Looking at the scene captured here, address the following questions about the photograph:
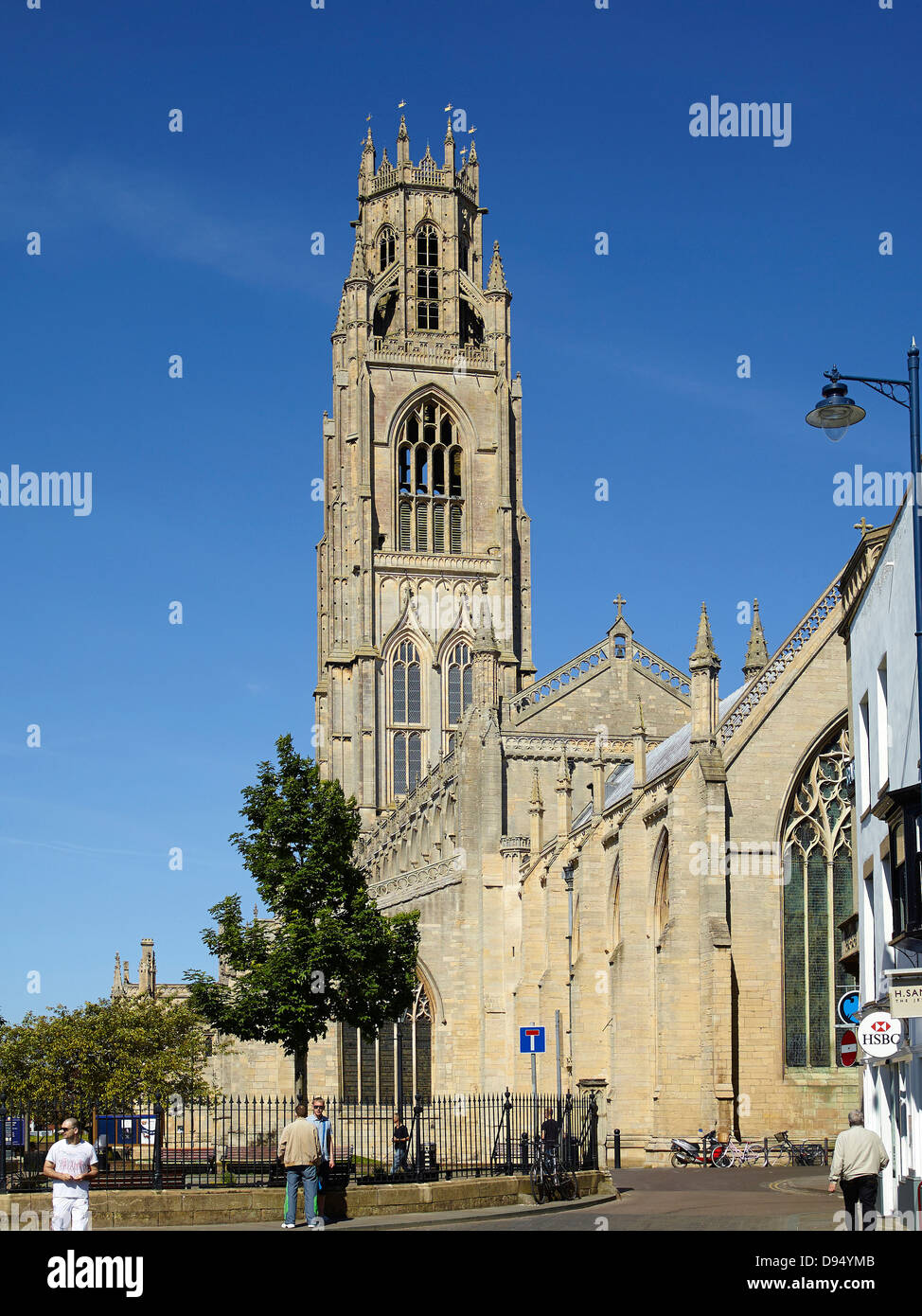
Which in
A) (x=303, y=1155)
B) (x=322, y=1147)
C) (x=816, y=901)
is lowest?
(x=322, y=1147)

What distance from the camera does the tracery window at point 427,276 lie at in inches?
3438

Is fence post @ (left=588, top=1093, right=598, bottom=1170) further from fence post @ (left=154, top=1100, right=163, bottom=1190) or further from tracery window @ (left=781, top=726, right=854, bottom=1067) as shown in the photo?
tracery window @ (left=781, top=726, right=854, bottom=1067)

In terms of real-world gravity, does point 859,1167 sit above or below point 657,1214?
above

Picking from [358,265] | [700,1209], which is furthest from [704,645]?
[358,265]

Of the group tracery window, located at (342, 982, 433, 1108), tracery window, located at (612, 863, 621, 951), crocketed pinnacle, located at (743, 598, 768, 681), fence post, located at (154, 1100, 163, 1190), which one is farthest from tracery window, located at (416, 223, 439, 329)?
fence post, located at (154, 1100, 163, 1190)

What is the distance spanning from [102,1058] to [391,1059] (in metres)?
9.33

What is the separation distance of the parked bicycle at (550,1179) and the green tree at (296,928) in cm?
881

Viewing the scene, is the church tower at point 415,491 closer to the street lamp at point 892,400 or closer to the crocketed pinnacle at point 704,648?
the crocketed pinnacle at point 704,648

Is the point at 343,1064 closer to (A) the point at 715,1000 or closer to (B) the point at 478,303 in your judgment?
(A) the point at 715,1000

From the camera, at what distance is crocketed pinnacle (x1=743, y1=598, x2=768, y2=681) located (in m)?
58.7

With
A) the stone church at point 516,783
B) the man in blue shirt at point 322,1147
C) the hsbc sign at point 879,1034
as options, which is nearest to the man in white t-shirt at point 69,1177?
the man in blue shirt at point 322,1147

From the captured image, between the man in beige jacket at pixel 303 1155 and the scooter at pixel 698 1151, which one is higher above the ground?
the man in beige jacket at pixel 303 1155

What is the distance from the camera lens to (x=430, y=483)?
82.5 m

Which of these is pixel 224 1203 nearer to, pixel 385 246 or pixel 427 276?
pixel 427 276
